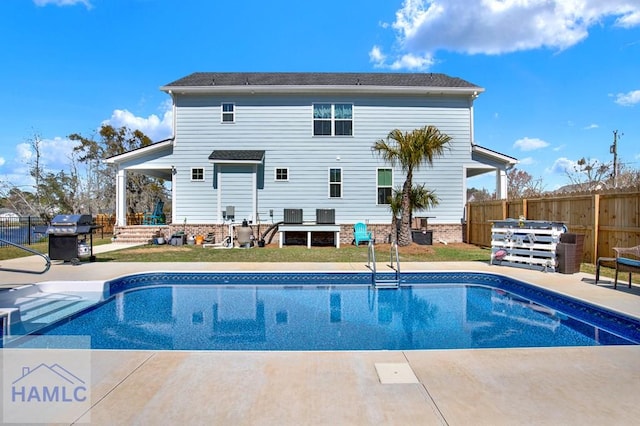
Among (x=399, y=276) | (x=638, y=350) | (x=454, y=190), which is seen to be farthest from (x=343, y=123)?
(x=638, y=350)

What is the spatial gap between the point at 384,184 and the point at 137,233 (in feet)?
37.5

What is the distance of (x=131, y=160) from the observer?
14.8 m

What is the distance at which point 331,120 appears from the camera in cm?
1520

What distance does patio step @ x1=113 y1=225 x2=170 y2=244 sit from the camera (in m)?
14.6

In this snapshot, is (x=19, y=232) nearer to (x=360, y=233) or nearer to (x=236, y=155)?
(x=236, y=155)

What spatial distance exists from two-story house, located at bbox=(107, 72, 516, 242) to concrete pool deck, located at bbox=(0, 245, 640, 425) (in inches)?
456

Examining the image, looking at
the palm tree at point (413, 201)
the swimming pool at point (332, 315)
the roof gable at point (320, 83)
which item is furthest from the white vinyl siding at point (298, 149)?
the swimming pool at point (332, 315)

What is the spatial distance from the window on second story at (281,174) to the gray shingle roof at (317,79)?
3884mm

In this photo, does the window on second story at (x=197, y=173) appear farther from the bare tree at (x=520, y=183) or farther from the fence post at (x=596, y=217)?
the bare tree at (x=520, y=183)

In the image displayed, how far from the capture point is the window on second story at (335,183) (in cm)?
1516

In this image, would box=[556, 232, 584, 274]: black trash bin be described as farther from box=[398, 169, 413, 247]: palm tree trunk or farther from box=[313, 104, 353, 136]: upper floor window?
box=[313, 104, 353, 136]: upper floor window

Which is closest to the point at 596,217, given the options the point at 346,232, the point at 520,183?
the point at 346,232

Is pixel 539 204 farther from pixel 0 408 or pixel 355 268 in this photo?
pixel 0 408

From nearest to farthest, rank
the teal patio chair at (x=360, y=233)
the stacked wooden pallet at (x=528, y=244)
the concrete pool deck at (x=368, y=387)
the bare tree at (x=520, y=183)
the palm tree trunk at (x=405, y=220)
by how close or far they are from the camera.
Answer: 1. the concrete pool deck at (x=368, y=387)
2. the stacked wooden pallet at (x=528, y=244)
3. the palm tree trunk at (x=405, y=220)
4. the teal patio chair at (x=360, y=233)
5. the bare tree at (x=520, y=183)
